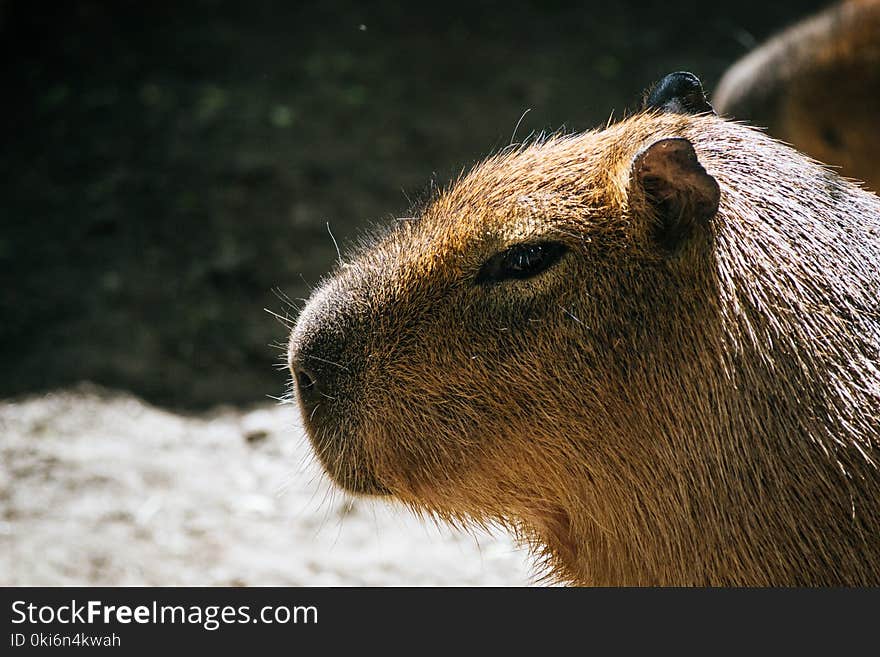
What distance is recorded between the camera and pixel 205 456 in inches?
180

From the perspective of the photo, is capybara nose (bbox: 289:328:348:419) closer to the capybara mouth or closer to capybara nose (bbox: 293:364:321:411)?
capybara nose (bbox: 293:364:321:411)

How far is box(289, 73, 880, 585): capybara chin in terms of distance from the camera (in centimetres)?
211

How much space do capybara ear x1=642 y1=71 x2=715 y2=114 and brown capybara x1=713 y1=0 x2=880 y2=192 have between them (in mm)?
3012

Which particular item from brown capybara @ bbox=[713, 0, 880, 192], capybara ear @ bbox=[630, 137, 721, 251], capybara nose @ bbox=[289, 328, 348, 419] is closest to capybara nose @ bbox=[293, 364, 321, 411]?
capybara nose @ bbox=[289, 328, 348, 419]

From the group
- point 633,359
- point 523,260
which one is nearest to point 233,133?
point 523,260

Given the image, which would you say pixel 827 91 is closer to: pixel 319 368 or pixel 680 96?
pixel 680 96

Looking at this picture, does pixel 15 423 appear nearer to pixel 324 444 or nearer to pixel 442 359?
pixel 324 444

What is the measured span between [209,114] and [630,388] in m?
5.63

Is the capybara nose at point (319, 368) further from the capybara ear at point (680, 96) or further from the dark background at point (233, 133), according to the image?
the dark background at point (233, 133)

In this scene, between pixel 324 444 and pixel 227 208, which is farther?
pixel 227 208

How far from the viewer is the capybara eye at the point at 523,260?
2281mm


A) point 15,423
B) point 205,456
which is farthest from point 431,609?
point 15,423

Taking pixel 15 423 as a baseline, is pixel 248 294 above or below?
above

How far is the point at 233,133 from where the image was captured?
7020mm
